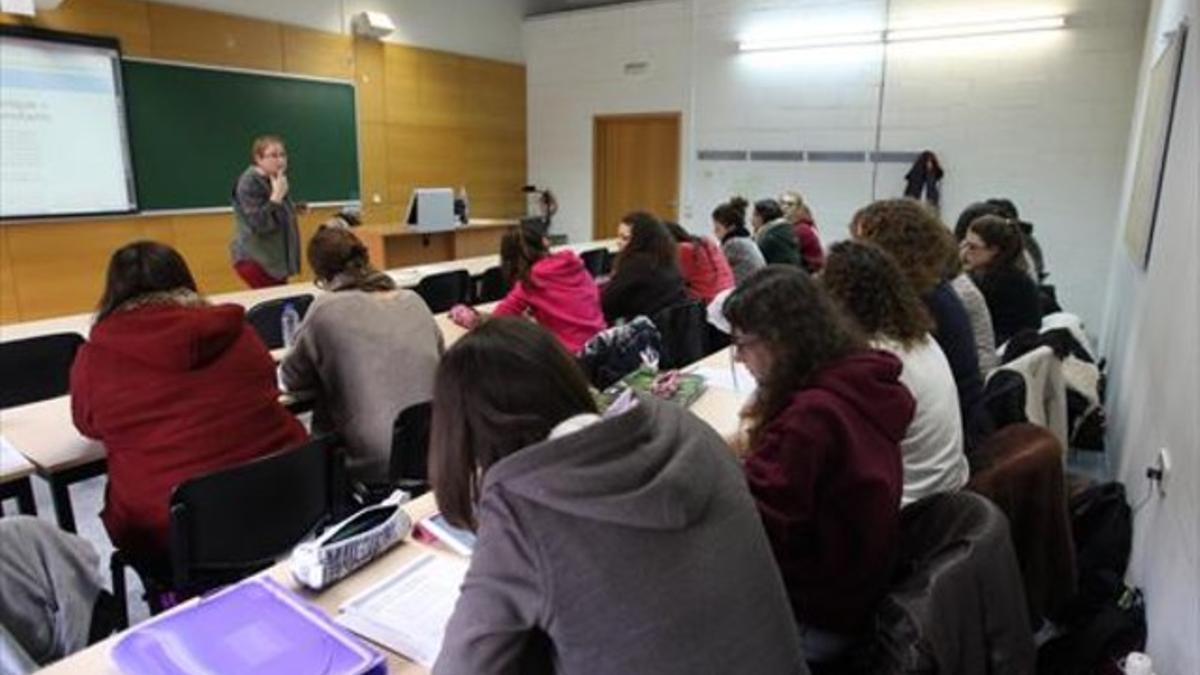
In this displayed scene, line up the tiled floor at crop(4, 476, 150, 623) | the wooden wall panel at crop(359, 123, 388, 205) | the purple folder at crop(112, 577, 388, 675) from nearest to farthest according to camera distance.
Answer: the purple folder at crop(112, 577, 388, 675) → the tiled floor at crop(4, 476, 150, 623) → the wooden wall panel at crop(359, 123, 388, 205)

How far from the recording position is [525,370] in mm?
969

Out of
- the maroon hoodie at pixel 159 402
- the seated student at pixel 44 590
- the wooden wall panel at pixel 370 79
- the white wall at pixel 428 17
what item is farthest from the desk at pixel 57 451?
the wooden wall panel at pixel 370 79

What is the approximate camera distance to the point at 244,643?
115 centimetres

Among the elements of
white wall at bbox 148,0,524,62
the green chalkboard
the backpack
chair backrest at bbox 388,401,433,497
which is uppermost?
white wall at bbox 148,0,524,62

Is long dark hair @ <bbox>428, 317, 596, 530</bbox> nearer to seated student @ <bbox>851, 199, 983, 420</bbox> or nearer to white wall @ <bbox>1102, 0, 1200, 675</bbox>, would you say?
white wall @ <bbox>1102, 0, 1200, 675</bbox>

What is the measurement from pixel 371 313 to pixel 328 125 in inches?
209

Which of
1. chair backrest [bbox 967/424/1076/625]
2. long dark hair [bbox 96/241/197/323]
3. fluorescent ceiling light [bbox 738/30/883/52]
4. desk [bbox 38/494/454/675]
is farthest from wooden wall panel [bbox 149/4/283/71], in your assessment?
chair backrest [bbox 967/424/1076/625]

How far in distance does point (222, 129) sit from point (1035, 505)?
627cm

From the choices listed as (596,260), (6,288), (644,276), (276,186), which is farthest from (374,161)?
(644,276)

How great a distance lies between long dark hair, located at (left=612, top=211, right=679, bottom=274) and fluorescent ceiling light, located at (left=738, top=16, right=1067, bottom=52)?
4129 millimetres

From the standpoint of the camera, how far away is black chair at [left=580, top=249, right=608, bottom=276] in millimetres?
5582

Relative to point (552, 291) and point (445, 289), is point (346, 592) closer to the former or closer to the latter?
point (552, 291)

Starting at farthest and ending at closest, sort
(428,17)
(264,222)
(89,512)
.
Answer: (428,17), (264,222), (89,512)

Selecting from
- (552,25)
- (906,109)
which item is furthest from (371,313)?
(552,25)
